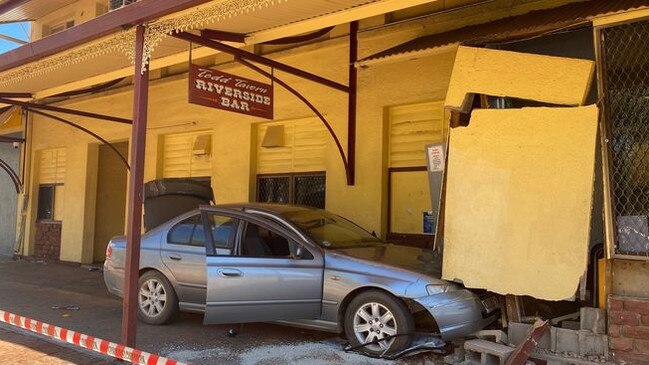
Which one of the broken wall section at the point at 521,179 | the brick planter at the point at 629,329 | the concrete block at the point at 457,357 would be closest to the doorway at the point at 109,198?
the broken wall section at the point at 521,179

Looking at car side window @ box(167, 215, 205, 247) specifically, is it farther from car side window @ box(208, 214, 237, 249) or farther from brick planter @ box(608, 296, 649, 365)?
brick planter @ box(608, 296, 649, 365)

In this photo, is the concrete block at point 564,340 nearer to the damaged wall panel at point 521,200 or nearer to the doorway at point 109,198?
the damaged wall panel at point 521,200

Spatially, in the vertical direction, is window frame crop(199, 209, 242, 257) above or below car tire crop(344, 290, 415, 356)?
above

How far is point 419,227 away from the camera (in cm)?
880

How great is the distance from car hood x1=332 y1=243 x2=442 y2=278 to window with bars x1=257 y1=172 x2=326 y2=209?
3334 millimetres

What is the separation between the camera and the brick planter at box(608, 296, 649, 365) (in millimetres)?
4887

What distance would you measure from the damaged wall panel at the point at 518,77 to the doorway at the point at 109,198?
1047 centimetres

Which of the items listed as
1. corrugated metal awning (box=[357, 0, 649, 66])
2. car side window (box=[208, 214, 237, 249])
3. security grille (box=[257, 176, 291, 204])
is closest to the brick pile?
security grille (box=[257, 176, 291, 204])

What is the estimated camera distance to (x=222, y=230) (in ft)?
22.2

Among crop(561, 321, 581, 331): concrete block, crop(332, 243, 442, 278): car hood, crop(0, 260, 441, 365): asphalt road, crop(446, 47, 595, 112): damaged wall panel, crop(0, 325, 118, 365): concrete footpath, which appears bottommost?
crop(0, 325, 118, 365): concrete footpath

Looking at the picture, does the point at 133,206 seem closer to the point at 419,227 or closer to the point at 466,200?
the point at 466,200

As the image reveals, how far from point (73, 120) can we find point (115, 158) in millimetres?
1359

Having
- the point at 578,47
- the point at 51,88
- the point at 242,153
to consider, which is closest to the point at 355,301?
the point at 578,47

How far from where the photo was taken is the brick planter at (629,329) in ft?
16.0
